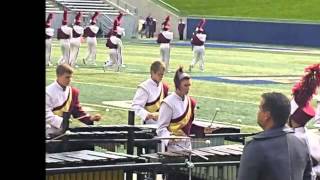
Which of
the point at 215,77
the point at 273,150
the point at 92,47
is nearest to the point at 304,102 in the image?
the point at 273,150

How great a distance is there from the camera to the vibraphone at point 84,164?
5.06 m

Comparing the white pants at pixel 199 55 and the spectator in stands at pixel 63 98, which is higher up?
the white pants at pixel 199 55

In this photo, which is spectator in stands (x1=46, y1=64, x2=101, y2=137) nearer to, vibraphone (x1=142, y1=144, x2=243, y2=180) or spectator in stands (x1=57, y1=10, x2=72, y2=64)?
vibraphone (x1=142, y1=144, x2=243, y2=180)

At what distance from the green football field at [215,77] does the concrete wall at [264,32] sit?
27.4 feet

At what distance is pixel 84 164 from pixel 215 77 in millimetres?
18957

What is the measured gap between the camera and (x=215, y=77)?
24125 mm

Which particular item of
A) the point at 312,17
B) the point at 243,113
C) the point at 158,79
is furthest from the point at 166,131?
the point at 312,17

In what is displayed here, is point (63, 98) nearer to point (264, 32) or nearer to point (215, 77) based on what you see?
point (215, 77)

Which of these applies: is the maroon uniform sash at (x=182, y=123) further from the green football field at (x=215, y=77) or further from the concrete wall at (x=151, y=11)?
the concrete wall at (x=151, y=11)

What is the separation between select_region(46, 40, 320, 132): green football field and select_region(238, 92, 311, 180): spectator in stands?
749 cm

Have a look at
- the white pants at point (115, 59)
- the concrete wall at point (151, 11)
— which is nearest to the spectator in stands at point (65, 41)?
the white pants at point (115, 59)

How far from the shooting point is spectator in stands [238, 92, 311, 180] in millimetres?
3900

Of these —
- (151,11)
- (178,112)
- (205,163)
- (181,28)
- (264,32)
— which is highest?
(151,11)

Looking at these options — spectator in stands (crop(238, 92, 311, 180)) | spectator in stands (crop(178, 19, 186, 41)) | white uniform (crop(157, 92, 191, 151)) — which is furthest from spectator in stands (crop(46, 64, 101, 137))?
spectator in stands (crop(178, 19, 186, 41))
